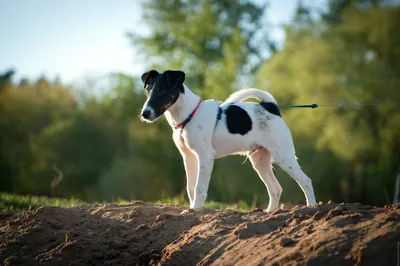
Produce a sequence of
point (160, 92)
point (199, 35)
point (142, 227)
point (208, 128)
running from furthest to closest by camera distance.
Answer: point (199, 35) → point (208, 128) → point (160, 92) → point (142, 227)

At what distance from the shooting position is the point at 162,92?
8.45 m

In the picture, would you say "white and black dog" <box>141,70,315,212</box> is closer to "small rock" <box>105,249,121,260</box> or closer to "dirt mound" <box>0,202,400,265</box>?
"dirt mound" <box>0,202,400,265</box>

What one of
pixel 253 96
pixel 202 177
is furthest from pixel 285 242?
pixel 253 96

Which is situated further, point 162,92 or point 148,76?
point 148,76

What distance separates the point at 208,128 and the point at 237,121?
0.49 m

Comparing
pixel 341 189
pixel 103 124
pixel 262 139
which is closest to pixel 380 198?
pixel 341 189

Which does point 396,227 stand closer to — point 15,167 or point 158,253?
point 158,253

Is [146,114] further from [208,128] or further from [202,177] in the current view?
[202,177]

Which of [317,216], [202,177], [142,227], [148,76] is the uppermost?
[148,76]

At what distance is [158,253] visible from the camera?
6.35 metres

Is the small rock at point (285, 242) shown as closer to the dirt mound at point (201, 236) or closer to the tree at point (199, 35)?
the dirt mound at point (201, 236)

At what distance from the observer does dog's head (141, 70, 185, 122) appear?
27.5ft

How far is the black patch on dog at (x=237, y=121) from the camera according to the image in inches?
342

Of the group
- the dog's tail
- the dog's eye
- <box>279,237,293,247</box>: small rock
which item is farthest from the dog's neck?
<box>279,237,293,247</box>: small rock
